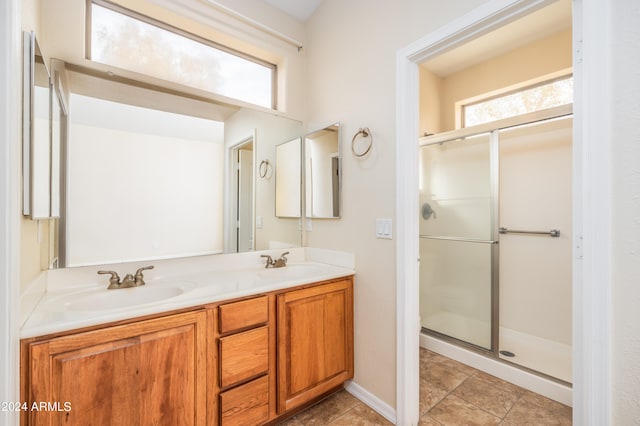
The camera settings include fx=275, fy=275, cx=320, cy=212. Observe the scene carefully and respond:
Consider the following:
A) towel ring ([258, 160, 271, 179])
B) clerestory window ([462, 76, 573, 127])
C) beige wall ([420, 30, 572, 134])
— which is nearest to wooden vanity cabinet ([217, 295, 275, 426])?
towel ring ([258, 160, 271, 179])

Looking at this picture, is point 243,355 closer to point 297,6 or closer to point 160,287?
point 160,287

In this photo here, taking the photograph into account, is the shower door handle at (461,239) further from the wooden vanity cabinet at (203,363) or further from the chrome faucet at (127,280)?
the chrome faucet at (127,280)

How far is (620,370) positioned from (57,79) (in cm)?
263

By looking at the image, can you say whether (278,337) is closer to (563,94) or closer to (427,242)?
(427,242)

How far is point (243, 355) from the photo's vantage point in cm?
136

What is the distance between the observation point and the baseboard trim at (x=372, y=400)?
161cm

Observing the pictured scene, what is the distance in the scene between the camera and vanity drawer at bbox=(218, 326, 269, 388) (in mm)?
1295

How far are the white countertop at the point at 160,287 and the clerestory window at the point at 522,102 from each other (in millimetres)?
2291

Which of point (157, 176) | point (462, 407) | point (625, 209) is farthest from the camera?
point (462, 407)

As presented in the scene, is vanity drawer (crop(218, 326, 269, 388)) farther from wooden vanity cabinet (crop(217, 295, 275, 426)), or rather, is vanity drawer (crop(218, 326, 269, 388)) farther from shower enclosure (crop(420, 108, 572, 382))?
shower enclosure (crop(420, 108, 572, 382))

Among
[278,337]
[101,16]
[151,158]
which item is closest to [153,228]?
[151,158]

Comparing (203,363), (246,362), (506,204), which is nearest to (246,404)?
(246,362)

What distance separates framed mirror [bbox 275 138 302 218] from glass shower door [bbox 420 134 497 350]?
1398 mm

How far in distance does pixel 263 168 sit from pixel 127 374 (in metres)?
1.45
